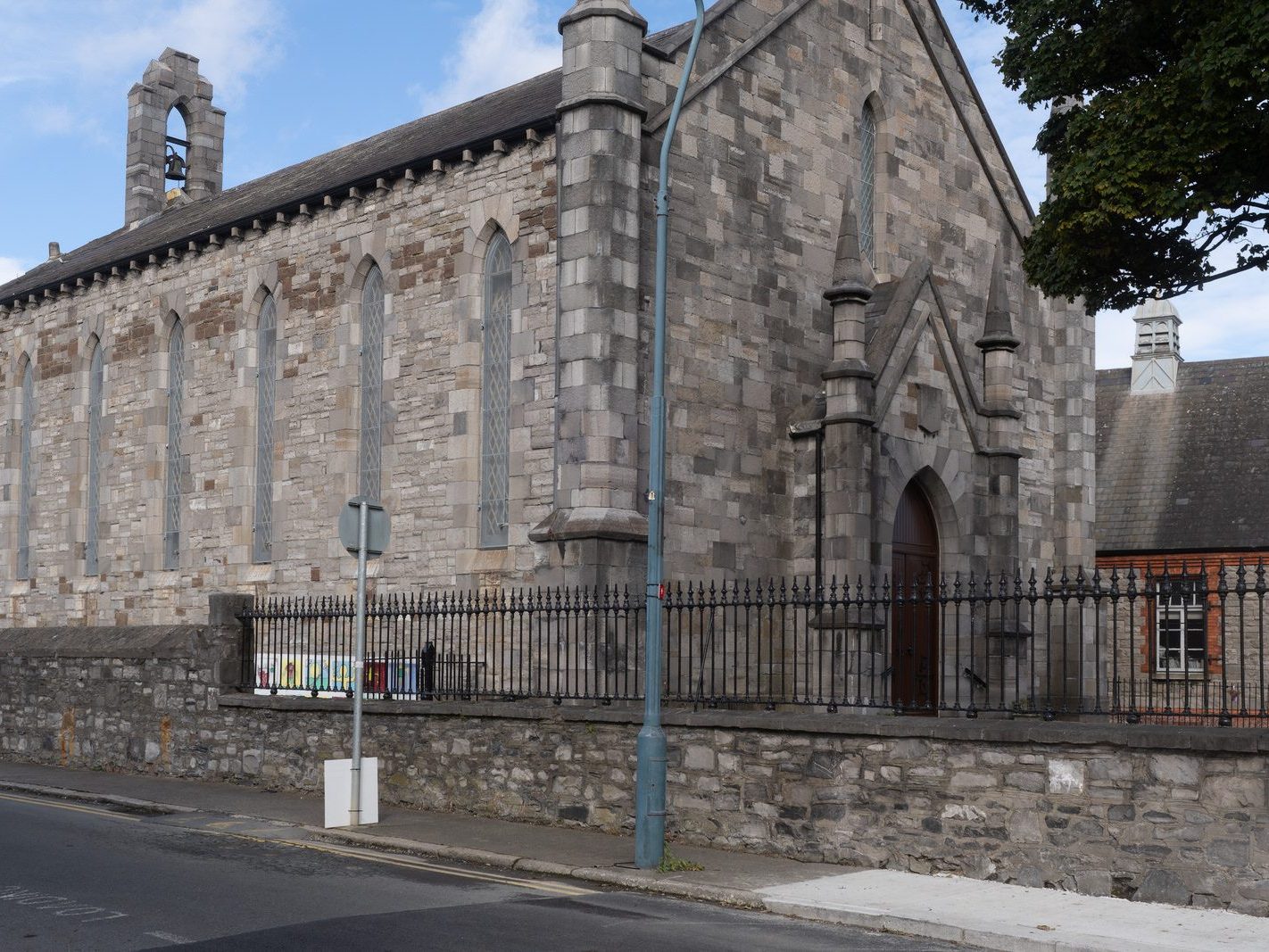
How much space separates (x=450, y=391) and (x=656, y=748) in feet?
32.8

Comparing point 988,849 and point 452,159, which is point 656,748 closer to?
point 988,849


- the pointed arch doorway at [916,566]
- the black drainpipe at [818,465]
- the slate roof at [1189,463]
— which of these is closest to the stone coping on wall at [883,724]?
the black drainpipe at [818,465]

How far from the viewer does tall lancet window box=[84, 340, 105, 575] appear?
95.6 feet

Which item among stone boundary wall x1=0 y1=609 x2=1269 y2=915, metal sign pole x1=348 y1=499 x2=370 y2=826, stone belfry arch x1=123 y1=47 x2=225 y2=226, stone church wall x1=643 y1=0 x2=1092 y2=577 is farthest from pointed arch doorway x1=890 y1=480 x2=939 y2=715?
stone belfry arch x1=123 y1=47 x2=225 y2=226

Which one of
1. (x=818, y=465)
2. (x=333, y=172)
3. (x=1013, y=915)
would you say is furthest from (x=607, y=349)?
(x=333, y=172)

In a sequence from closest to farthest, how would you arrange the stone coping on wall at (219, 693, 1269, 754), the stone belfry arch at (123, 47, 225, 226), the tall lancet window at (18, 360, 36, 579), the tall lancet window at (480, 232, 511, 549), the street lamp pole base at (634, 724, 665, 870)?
the stone coping on wall at (219, 693, 1269, 754) → the street lamp pole base at (634, 724, 665, 870) → the tall lancet window at (480, 232, 511, 549) → the tall lancet window at (18, 360, 36, 579) → the stone belfry arch at (123, 47, 225, 226)

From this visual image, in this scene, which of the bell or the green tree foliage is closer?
the green tree foliage

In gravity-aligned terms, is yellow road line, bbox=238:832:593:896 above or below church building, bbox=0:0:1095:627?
below

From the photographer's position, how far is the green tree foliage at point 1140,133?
43.4 feet

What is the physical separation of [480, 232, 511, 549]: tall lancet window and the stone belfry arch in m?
18.4

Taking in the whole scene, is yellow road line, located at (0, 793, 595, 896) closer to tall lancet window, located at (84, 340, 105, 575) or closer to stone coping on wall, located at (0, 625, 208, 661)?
stone coping on wall, located at (0, 625, 208, 661)

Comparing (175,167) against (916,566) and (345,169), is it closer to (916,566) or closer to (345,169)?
(345,169)

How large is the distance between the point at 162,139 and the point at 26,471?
418 inches

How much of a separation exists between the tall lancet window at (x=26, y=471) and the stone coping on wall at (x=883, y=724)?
52.7 feet
